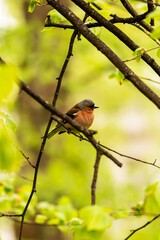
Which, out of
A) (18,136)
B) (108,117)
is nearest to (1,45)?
(18,136)

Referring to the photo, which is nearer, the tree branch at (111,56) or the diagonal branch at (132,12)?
the tree branch at (111,56)

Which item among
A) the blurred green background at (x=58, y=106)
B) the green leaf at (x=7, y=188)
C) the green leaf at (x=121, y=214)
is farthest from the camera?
the blurred green background at (x=58, y=106)

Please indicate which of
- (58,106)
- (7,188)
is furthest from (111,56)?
(58,106)

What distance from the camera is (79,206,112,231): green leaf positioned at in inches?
47.2

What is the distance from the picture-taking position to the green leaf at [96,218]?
120cm

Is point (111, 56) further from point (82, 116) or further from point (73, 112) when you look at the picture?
point (73, 112)

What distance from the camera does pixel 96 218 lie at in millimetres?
1220

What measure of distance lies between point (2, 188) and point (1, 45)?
4.53 meters

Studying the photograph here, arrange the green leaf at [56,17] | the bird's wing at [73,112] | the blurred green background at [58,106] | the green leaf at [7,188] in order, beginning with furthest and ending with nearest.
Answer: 1. the blurred green background at [58,106]
2. the bird's wing at [73,112]
3. the green leaf at [7,188]
4. the green leaf at [56,17]

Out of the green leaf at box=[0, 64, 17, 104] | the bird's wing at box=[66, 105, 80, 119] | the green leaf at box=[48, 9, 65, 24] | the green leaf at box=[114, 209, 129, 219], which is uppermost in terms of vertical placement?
the bird's wing at box=[66, 105, 80, 119]

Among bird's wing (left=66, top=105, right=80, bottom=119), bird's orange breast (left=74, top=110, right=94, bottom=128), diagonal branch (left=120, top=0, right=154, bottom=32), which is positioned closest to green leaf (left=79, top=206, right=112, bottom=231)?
diagonal branch (left=120, top=0, right=154, bottom=32)

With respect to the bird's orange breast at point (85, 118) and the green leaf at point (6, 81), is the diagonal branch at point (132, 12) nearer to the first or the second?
the green leaf at point (6, 81)

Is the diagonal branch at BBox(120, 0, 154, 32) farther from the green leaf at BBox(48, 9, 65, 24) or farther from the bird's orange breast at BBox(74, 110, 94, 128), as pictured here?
the bird's orange breast at BBox(74, 110, 94, 128)

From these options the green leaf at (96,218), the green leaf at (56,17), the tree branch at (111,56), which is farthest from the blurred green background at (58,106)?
the green leaf at (96,218)
